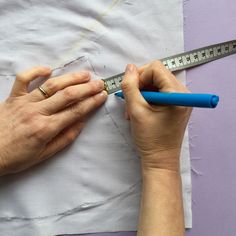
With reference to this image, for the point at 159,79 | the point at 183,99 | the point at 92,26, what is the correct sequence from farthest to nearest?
the point at 92,26 → the point at 159,79 → the point at 183,99

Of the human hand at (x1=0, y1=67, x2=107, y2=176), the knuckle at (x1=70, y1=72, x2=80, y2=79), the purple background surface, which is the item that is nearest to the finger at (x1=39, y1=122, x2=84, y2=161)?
the human hand at (x1=0, y1=67, x2=107, y2=176)

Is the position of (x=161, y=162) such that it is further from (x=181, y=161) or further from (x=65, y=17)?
(x=65, y=17)

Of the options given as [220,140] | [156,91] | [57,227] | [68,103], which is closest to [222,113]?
[220,140]

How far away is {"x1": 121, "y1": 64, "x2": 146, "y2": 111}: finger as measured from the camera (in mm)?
770

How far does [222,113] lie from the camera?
888mm

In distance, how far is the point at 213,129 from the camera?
89 centimetres

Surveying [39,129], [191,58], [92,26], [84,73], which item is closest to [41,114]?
[39,129]

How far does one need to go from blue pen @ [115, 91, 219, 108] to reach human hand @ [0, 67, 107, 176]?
0.46 feet

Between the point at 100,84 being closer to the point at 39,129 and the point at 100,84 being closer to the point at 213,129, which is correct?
the point at 39,129

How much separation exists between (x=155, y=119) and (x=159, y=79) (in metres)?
0.08

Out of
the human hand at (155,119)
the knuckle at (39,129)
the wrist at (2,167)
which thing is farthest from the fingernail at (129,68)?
the wrist at (2,167)

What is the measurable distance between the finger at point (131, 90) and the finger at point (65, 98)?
0.28ft

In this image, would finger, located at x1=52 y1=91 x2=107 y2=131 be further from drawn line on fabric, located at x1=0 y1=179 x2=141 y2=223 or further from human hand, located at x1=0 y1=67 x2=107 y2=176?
drawn line on fabric, located at x1=0 y1=179 x2=141 y2=223

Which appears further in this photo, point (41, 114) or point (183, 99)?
point (41, 114)
